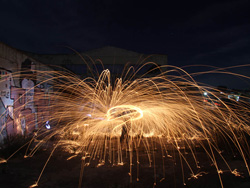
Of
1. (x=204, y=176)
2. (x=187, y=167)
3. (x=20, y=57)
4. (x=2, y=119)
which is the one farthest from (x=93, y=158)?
(x=20, y=57)

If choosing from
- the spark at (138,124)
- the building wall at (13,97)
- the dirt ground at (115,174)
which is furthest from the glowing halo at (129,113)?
the building wall at (13,97)

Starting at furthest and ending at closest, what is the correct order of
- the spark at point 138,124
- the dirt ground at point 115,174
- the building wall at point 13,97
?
1. the building wall at point 13,97
2. the spark at point 138,124
3. the dirt ground at point 115,174

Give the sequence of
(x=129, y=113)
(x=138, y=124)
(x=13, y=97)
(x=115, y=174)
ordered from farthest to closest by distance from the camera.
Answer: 1. (x=138, y=124)
2. (x=13, y=97)
3. (x=129, y=113)
4. (x=115, y=174)

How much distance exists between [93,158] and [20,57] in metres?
6.42

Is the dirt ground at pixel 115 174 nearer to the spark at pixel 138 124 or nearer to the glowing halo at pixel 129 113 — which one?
the spark at pixel 138 124

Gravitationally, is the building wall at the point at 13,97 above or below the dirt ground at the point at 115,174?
above

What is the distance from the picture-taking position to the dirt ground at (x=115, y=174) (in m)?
4.29

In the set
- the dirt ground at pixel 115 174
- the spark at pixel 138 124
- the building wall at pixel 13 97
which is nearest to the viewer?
the dirt ground at pixel 115 174

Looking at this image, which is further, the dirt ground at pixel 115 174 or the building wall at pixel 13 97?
the building wall at pixel 13 97

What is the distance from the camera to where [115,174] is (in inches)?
193

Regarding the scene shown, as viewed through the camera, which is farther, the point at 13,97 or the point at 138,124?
the point at 138,124

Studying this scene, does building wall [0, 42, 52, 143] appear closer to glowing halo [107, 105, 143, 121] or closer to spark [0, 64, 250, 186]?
spark [0, 64, 250, 186]

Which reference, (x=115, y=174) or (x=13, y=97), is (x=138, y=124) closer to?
(x=115, y=174)

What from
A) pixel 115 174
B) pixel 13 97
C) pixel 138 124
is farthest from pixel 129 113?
pixel 13 97
